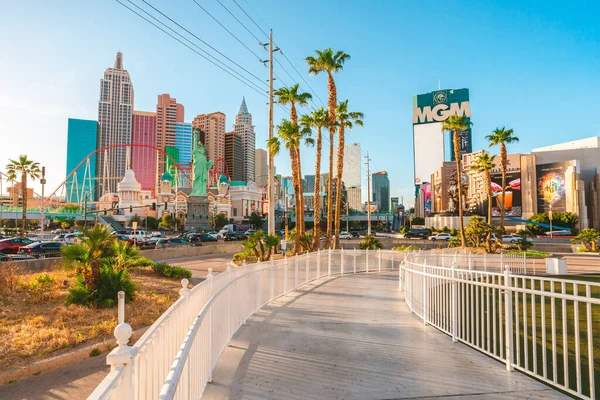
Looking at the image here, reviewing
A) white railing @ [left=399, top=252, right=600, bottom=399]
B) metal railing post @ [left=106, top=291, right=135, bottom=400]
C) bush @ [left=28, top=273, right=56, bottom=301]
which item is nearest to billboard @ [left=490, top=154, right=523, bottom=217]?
white railing @ [left=399, top=252, right=600, bottom=399]

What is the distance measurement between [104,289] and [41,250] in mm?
22484

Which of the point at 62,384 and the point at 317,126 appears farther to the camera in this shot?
the point at 317,126

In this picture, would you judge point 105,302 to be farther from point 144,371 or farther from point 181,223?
point 181,223

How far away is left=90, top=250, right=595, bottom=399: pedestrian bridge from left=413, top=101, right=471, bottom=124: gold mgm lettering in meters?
128

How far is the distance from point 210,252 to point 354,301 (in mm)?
27065

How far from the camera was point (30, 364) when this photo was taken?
23.1ft

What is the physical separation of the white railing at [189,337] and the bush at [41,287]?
22.9 ft

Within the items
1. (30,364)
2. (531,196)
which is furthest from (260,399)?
(531,196)

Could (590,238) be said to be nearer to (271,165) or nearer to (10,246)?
(271,165)

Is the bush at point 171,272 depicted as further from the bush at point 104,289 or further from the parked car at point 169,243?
the parked car at point 169,243

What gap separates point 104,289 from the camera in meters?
11.4

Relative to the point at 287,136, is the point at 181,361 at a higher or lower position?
lower

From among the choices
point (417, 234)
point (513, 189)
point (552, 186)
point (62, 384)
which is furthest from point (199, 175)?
point (62, 384)

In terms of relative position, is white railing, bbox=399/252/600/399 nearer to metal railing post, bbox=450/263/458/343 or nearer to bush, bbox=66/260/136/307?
metal railing post, bbox=450/263/458/343
